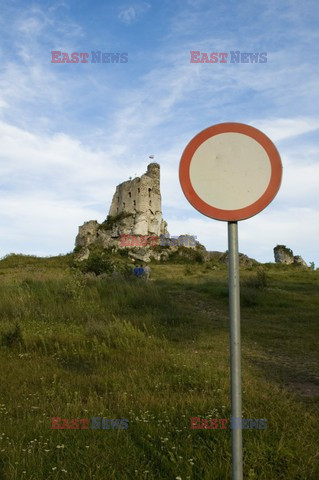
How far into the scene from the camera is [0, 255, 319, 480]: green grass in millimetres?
3131

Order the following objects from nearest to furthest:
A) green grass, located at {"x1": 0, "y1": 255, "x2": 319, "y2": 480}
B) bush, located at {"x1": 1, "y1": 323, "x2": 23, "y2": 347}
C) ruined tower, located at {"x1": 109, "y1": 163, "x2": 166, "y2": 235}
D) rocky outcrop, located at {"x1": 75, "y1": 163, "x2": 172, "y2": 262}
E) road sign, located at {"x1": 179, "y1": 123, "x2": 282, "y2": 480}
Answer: road sign, located at {"x1": 179, "y1": 123, "x2": 282, "y2": 480} → green grass, located at {"x1": 0, "y1": 255, "x2": 319, "y2": 480} → bush, located at {"x1": 1, "y1": 323, "x2": 23, "y2": 347} → rocky outcrop, located at {"x1": 75, "y1": 163, "x2": 172, "y2": 262} → ruined tower, located at {"x1": 109, "y1": 163, "x2": 166, "y2": 235}

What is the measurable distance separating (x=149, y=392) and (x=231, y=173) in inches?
117

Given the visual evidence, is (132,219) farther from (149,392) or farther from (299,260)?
(149,392)

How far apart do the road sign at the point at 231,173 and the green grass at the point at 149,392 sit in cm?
172

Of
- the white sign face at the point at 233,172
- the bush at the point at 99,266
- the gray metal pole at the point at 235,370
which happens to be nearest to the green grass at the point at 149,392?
the gray metal pole at the point at 235,370

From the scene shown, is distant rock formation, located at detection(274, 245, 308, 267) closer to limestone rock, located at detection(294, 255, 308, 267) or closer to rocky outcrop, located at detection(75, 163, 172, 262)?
limestone rock, located at detection(294, 255, 308, 267)

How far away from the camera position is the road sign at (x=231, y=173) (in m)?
2.54

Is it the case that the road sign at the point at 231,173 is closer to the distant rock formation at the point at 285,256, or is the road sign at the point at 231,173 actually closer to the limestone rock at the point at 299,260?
the limestone rock at the point at 299,260

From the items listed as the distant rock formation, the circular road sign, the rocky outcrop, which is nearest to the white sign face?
the circular road sign

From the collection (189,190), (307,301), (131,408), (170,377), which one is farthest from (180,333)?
(307,301)

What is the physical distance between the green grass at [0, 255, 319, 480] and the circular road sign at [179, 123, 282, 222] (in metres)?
1.79

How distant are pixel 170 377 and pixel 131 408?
1032 millimetres

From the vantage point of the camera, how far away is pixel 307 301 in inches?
543

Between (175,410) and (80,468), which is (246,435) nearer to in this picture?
(175,410)
